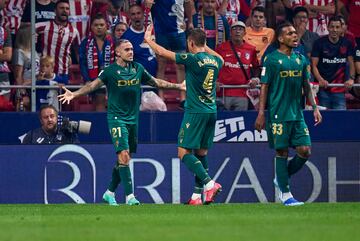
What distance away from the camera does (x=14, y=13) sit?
Answer: 20.4 metres

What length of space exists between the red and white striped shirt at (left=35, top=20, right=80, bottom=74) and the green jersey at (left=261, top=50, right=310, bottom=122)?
544 centimetres

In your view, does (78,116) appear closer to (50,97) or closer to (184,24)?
(50,97)

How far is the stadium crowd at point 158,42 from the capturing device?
20109 mm

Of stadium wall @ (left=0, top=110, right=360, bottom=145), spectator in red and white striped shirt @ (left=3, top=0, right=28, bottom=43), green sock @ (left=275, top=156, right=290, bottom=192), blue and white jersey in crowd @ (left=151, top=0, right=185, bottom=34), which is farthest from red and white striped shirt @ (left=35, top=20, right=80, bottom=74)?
green sock @ (left=275, top=156, right=290, bottom=192)

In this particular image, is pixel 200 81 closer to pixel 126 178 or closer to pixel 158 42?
pixel 126 178

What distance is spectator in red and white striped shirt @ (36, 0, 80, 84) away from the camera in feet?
66.6

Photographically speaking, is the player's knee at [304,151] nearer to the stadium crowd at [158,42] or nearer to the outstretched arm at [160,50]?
the outstretched arm at [160,50]

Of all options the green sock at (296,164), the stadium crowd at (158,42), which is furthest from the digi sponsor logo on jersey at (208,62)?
the stadium crowd at (158,42)

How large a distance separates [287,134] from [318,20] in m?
6.44

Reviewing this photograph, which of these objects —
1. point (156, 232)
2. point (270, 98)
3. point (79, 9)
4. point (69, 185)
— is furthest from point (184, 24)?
point (156, 232)

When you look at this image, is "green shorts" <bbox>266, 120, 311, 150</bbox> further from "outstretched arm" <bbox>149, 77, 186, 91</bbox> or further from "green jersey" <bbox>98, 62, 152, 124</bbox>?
"green jersey" <bbox>98, 62, 152, 124</bbox>

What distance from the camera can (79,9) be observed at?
68.1ft

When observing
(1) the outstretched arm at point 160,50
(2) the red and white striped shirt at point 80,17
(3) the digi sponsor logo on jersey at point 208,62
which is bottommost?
(3) the digi sponsor logo on jersey at point 208,62

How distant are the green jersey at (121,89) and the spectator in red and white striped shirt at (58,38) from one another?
4.01 metres
